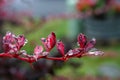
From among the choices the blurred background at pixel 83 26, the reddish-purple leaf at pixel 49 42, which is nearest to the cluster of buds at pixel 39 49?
the reddish-purple leaf at pixel 49 42

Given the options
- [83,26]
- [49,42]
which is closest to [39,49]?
[49,42]

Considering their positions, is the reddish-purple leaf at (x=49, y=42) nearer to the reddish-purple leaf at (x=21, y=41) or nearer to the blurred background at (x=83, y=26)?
the reddish-purple leaf at (x=21, y=41)

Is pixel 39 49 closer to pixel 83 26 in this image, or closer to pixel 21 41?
pixel 21 41

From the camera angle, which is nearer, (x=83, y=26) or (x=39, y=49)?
(x=39, y=49)

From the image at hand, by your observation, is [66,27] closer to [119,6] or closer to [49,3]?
[119,6]

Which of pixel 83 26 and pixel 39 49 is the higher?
pixel 83 26

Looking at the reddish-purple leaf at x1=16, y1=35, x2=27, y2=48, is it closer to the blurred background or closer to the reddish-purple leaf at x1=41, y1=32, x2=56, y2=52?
the reddish-purple leaf at x1=41, y1=32, x2=56, y2=52

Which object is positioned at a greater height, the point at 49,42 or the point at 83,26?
the point at 83,26

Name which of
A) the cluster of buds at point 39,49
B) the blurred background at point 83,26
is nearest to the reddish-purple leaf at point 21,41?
the cluster of buds at point 39,49

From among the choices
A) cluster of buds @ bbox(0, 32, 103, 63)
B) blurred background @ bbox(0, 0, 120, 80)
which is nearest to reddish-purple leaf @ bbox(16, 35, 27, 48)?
cluster of buds @ bbox(0, 32, 103, 63)

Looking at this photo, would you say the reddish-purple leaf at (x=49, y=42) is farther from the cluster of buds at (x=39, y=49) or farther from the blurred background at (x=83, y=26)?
the blurred background at (x=83, y=26)

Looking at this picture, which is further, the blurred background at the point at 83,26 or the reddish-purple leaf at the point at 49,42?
the blurred background at the point at 83,26
